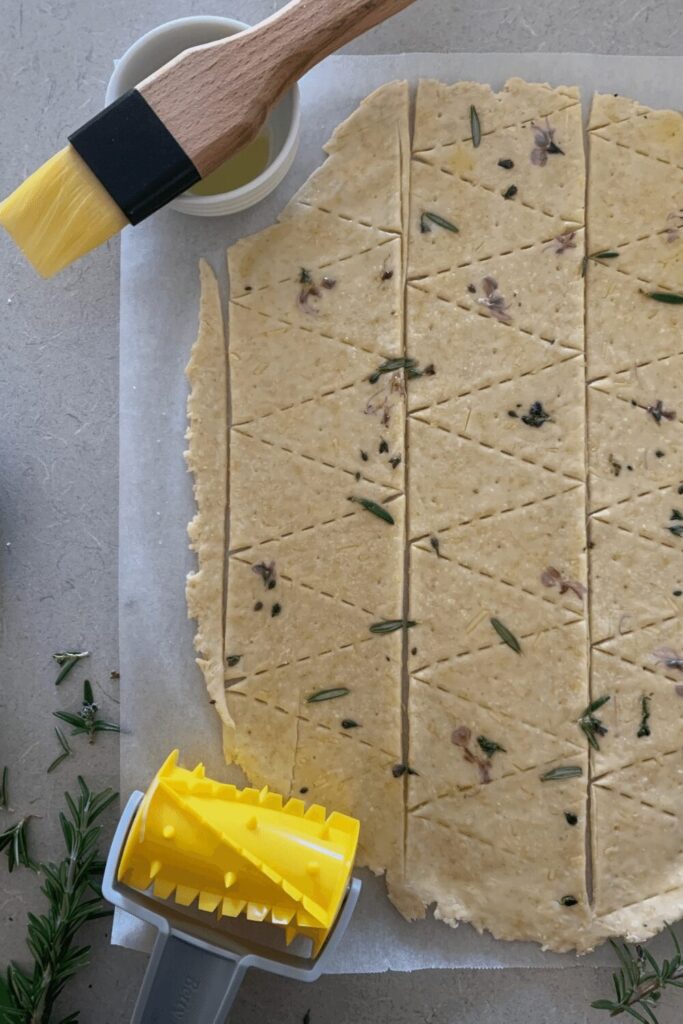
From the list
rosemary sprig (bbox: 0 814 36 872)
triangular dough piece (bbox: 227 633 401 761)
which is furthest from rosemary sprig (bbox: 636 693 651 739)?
rosemary sprig (bbox: 0 814 36 872)

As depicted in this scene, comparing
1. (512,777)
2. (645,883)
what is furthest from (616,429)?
(645,883)

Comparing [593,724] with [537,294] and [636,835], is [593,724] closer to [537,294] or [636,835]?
[636,835]

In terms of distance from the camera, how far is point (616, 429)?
74.5 inches

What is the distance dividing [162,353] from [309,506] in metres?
0.45

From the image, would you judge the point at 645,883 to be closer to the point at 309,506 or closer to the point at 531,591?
the point at 531,591

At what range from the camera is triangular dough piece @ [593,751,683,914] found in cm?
184

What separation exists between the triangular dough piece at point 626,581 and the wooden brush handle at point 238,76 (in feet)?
3.47

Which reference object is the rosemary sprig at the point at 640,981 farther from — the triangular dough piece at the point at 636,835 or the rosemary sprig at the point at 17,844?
the rosemary sprig at the point at 17,844

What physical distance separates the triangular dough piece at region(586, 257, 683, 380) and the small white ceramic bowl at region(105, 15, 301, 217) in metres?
0.68

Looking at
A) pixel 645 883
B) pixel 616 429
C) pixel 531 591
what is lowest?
pixel 645 883

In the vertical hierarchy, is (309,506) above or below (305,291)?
below

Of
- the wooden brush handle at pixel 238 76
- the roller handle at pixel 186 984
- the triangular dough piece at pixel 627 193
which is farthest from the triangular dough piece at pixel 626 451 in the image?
the roller handle at pixel 186 984

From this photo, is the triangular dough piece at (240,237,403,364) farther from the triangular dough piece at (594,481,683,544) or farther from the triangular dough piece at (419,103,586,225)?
the triangular dough piece at (594,481,683,544)

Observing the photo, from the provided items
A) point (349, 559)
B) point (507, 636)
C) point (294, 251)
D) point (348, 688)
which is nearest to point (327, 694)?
point (348, 688)
